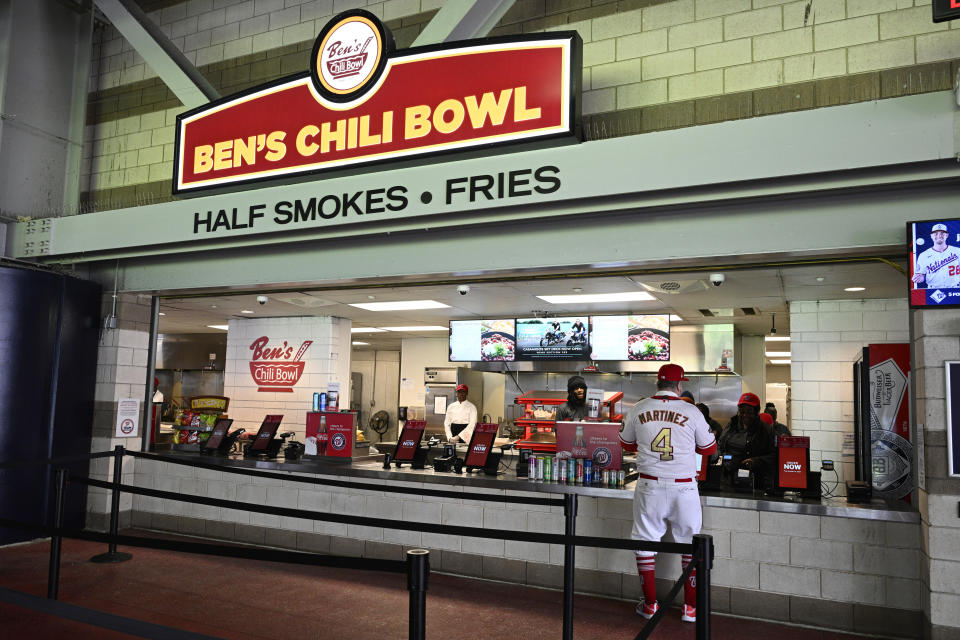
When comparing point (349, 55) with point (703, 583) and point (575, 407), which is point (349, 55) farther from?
point (703, 583)

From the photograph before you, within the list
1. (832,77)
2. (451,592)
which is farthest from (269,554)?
(832,77)

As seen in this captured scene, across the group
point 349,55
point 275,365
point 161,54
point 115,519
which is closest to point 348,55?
point 349,55

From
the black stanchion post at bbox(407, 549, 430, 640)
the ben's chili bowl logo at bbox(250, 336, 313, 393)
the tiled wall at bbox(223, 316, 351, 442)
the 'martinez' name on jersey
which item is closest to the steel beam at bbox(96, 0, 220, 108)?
the tiled wall at bbox(223, 316, 351, 442)

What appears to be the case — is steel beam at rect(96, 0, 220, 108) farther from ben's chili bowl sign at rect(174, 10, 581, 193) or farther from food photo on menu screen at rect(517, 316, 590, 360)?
food photo on menu screen at rect(517, 316, 590, 360)

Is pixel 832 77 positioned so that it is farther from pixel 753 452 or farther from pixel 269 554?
pixel 269 554

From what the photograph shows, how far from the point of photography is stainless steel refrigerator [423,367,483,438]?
41.5 ft

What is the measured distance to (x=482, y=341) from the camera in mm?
9547

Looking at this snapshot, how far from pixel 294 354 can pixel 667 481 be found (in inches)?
275

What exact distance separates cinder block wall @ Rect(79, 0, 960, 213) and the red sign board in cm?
273

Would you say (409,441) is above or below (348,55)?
below

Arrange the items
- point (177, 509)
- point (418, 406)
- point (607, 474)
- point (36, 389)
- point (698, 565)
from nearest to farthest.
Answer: point (698, 565), point (607, 474), point (36, 389), point (177, 509), point (418, 406)

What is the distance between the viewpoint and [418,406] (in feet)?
43.4

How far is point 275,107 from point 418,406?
7.97 metres

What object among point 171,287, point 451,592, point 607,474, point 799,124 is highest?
point 799,124
